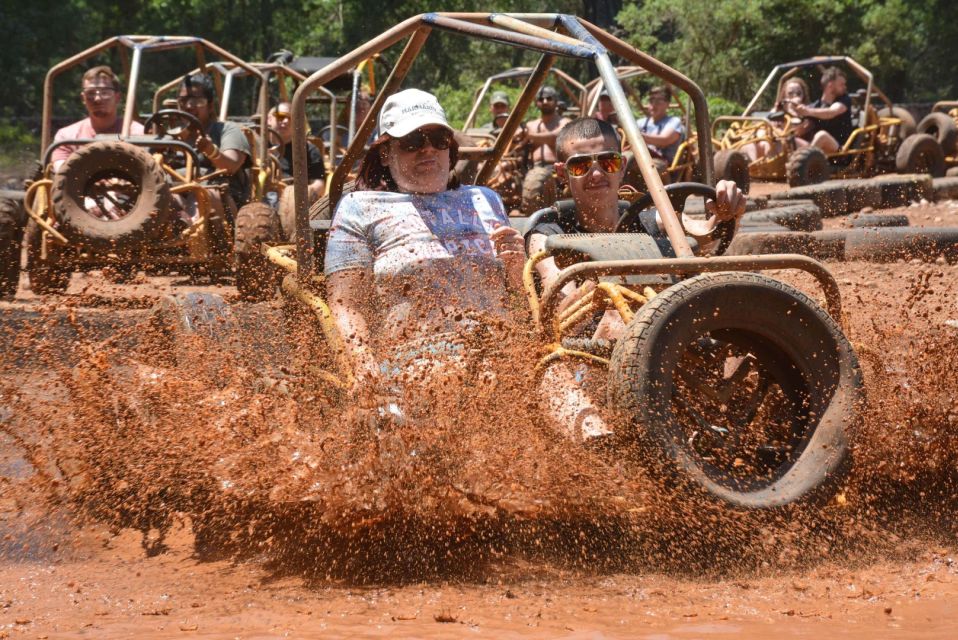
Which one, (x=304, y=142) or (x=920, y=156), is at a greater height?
(x=920, y=156)

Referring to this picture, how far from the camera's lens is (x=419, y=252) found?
3664 mm

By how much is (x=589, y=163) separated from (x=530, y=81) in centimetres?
46

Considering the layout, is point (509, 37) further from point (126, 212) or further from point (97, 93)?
point (97, 93)

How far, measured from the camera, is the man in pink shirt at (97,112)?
7.95 m

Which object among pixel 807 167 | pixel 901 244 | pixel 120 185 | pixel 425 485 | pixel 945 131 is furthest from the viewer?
pixel 945 131

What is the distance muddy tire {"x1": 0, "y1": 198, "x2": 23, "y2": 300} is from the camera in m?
7.22

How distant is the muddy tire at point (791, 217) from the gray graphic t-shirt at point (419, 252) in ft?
16.7

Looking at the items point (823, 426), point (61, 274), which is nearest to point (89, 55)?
point (61, 274)

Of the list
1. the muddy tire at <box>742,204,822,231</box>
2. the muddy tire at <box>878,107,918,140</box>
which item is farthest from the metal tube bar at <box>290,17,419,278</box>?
the muddy tire at <box>878,107,918,140</box>

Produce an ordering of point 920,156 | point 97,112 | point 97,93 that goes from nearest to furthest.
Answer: point 97,93
point 97,112
point 920,156

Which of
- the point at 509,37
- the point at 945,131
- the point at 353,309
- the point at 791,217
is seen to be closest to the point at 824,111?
the point at 945,131

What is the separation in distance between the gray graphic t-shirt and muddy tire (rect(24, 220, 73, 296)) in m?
4.16

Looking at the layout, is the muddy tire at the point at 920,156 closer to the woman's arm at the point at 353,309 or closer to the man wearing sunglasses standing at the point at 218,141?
the man wearing sunglasses standing at the point at 218,141

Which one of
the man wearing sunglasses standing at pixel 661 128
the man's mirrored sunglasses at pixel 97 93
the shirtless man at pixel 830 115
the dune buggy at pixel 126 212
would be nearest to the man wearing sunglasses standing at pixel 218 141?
the dune buggy at pixel 126 212
